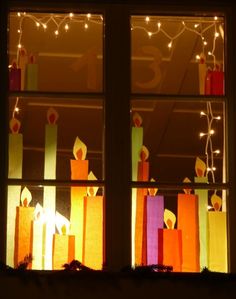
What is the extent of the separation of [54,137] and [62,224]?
0.46 metres

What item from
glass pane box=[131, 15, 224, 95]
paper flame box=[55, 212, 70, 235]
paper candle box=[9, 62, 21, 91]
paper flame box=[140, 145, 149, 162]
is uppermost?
glass pane box=[131, 15, 224, 95]

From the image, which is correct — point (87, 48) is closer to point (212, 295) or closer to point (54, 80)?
point (54, 80)

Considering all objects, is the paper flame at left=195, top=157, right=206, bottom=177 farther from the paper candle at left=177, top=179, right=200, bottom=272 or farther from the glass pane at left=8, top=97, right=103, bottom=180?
the glass pane at left=8, top=97, right=103, bottom=180

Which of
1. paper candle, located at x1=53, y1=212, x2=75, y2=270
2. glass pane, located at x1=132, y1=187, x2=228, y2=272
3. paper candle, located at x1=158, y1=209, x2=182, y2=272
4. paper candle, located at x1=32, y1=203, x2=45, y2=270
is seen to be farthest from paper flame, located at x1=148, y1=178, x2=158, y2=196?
paper candle, located at x1=32, y1=203, x2=45, y2=270

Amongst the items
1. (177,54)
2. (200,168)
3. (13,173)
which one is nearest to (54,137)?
(13,173)

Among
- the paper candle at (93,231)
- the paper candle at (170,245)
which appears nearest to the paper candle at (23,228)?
the paper candle at (93,231)

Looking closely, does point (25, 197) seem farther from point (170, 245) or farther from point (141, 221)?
point (170, 245)

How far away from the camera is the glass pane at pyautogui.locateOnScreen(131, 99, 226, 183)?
15.5 feet

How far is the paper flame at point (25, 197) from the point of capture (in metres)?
4.60

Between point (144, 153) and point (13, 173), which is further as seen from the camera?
point (144, 153)

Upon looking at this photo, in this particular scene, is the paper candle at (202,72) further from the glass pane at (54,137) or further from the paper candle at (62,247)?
the paper candle at (62,247)

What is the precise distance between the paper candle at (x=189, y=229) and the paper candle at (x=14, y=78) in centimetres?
100

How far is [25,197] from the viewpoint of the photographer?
461cm

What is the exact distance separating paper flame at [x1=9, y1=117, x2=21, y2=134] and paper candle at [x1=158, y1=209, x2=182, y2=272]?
2.85 feet
